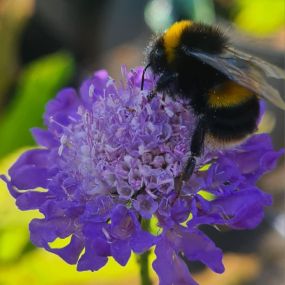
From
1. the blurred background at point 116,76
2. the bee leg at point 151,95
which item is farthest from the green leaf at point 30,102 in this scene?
the bee leg at point 151,95

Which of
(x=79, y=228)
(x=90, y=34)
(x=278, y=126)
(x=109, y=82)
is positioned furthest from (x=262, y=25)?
(x=79, y=228)

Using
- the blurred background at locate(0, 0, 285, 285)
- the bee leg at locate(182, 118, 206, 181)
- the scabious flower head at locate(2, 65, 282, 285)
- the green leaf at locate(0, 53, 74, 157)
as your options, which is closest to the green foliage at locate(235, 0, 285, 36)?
the blurred background at locate(0, 0, 285, 285)

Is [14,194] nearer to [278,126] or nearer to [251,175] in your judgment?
[251,175]

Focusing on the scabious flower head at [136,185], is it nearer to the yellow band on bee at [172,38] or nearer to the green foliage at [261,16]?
the yellow band on bee at [172,38]

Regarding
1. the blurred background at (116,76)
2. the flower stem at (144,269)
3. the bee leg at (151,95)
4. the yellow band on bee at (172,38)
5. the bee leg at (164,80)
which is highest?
the yellow band on bee at (172,38)

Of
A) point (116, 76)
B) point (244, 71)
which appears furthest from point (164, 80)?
point (116, 76)

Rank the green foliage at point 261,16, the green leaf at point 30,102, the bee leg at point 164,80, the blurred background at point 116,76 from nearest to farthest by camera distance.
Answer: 1. the bee leg at point 164,80
2. the blurred background at point 116,76
3. the green leaf at point 30,102
4. the green foliage at point 261,16
